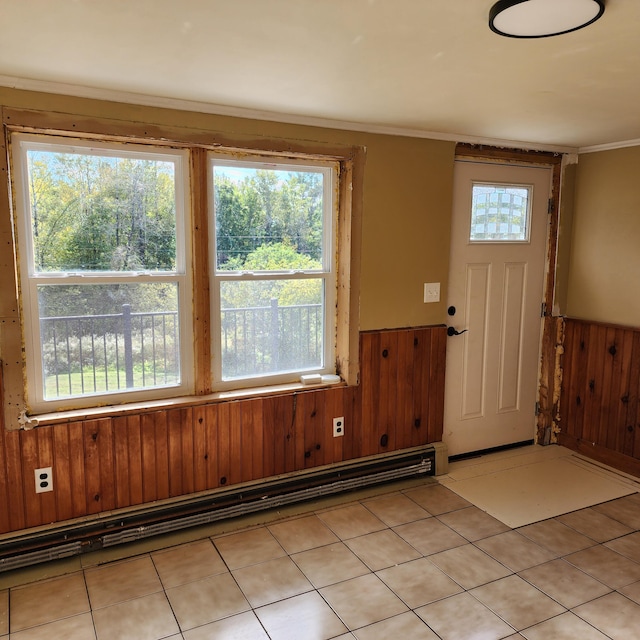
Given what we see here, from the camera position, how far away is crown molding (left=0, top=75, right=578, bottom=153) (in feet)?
8.00

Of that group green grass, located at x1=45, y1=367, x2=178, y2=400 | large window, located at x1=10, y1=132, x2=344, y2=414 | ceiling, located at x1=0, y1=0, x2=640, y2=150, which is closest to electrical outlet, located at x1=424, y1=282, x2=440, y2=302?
large window, located at x1=10, y1=132, x2=344, y2=414

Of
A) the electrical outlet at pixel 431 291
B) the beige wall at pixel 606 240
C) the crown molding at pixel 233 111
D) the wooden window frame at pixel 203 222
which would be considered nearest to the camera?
the crown molding at pixel 233 111

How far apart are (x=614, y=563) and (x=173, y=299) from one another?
8.74 feet

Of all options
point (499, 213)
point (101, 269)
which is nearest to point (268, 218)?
point (101, 269)

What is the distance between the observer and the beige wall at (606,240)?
3.74 metres

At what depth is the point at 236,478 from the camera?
124 inches

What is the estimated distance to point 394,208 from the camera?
135 inches

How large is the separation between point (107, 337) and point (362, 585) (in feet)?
5.81

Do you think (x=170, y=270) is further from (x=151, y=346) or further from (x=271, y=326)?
(x=271, y=326)

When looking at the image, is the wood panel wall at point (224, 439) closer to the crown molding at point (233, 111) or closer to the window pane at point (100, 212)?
the window pane at point (100, 212)

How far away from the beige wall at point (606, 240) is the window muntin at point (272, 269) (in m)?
2.04

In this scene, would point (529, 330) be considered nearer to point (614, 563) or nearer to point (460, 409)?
point (460, 409)

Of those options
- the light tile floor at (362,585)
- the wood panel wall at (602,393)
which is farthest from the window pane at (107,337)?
the wood panel wall at (602,393)

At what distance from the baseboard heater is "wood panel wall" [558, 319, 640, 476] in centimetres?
120
